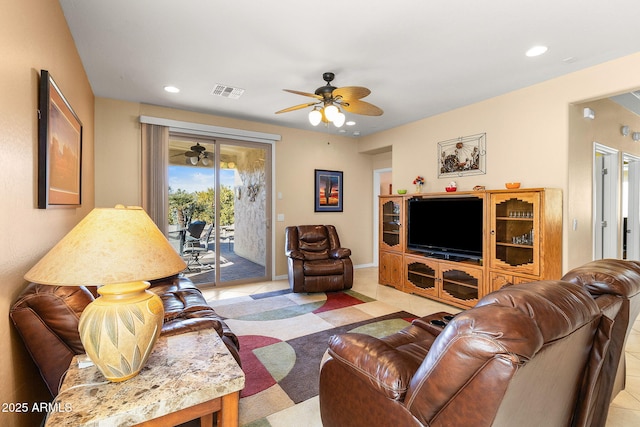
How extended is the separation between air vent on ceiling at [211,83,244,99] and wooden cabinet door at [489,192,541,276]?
3.38m

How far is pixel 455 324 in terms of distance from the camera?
36.9 inches

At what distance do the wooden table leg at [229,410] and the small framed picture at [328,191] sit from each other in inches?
186

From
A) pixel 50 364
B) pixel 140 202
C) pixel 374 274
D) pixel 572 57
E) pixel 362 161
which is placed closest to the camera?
pixel 50 364

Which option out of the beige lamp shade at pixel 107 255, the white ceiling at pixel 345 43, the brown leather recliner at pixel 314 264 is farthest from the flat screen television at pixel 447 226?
the beige lamp shade at pixel 107 255

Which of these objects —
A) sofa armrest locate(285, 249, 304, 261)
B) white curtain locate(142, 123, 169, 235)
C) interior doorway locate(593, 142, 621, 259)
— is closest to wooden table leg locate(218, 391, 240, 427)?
sofa armrest locate(285, 249, 304, 261)

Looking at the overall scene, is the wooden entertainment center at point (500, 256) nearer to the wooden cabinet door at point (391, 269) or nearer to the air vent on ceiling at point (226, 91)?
the wooden cabinet door at point (391, 269)

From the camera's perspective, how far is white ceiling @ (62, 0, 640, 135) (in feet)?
7.18

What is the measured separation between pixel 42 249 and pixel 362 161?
547cm

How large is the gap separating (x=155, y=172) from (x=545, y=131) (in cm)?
505

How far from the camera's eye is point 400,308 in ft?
12.5

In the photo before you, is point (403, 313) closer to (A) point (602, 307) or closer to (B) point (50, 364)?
(A) point (602, 307)

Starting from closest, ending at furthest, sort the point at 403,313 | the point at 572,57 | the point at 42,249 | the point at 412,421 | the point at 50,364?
1. the point at 412,421
2. the point at 50,364
3. the point at 42,249
4. the point at 572,57
5. the point at 403,313

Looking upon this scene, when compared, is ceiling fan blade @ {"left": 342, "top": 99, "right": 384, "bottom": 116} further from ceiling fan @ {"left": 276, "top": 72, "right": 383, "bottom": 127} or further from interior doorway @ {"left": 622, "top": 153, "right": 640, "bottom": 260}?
interior doorway @ {"left": 622, "top": 153, "right": 640, "bottom": 260}

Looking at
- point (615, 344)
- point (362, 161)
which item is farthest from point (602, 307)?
point (362, 161)
